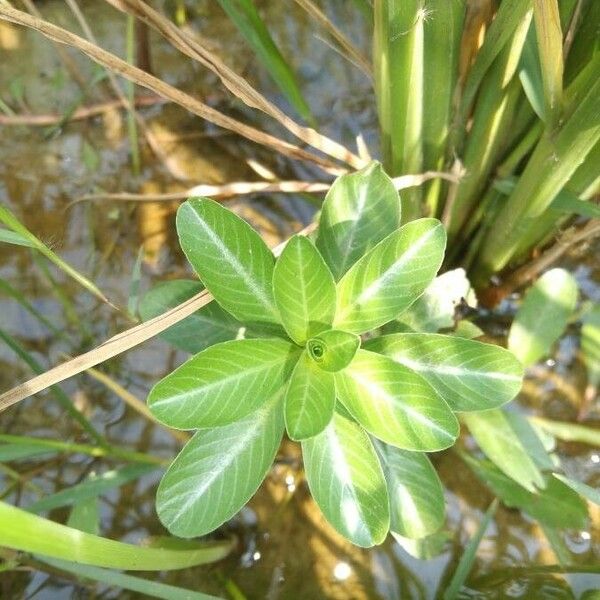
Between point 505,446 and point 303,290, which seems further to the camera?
point 505,446

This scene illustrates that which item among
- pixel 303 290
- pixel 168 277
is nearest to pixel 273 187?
pixel 168 277

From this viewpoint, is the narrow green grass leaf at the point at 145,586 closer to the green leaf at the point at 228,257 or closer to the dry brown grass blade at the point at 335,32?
the green leaf at the point at 228,257

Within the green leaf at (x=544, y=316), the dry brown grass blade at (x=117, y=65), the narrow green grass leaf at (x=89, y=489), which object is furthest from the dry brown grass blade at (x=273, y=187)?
the narrow green grass leaf at (x=89, y=489)

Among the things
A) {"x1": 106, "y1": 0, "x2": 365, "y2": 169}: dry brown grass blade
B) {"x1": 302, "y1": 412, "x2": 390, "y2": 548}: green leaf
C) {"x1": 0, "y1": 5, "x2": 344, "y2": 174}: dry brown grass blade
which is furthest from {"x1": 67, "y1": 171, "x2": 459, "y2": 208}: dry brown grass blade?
{"x1": 302, "y1": 412, "x2": 390, "y2": 548}: green leaf

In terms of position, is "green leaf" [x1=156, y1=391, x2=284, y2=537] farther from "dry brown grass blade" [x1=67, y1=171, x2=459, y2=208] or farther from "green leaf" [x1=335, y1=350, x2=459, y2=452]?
"dry brown grass blade" [x1=67, y1=171, x2=459, y2=208]

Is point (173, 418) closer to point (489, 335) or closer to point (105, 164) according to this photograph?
point (489, 335)

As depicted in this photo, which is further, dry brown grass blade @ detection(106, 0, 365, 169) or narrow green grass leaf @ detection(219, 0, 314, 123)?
narrow green grass leaf @ detection(219, 0, 314, 123)

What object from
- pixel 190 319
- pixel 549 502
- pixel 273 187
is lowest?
pixel 549 502

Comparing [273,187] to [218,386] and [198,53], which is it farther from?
[218,386]
